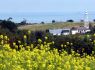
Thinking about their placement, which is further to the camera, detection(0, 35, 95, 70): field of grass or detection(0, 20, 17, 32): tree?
detection(0, 20, 17, 32): tree

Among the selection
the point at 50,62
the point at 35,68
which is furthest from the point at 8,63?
the point at 50,62

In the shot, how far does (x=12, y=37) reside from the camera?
14062mm

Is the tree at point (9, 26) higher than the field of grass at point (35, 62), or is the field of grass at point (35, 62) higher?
the field of grass at point (35, 62)

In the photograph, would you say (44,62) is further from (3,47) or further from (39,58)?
(3,47)

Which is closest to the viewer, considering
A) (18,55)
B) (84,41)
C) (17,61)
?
(17,61)

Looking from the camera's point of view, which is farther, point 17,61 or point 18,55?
point 18,55

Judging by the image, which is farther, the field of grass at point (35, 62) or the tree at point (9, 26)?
the tree at point (9, 26)

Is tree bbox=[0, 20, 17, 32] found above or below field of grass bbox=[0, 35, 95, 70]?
below

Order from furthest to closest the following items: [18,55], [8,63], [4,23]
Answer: [4,23] < [18,55] < [8,63]

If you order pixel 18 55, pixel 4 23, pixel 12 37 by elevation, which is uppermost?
pixel 18 55

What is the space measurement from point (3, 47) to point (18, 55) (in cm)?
89

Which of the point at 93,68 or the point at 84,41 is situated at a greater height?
the point at 93,68

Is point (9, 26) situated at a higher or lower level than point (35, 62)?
lower

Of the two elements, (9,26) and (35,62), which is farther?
(9,26)
